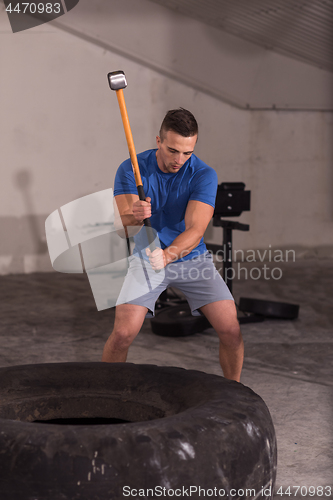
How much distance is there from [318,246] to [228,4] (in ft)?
10.9

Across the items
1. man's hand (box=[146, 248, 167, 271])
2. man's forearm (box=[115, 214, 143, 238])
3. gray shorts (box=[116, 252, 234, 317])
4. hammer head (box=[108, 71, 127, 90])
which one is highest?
hammer head (box=[108, 71, 127, 90])

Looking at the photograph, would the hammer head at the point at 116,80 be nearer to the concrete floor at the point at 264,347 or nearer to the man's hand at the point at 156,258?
the man's hand at the point at 156,258

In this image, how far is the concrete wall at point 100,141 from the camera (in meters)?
6.23

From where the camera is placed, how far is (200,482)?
4.04ft

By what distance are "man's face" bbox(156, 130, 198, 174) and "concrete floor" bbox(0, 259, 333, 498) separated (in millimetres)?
1235

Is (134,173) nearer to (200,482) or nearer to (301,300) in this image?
(200,482)

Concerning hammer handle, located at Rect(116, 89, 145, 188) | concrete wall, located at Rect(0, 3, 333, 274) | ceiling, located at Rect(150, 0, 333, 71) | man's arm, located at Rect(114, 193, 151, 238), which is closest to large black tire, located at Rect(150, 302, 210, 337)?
man's arm, located at Rect(114, 193, 151, 238)

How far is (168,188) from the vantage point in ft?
7.77

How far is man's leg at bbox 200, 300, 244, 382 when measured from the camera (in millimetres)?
2258

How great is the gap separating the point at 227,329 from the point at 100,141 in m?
4.68

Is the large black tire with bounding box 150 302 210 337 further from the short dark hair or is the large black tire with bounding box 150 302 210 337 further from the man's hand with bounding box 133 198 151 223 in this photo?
the short dark hair

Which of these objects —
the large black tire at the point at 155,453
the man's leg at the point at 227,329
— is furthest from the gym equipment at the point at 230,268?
the large black tire at the point at 155,453

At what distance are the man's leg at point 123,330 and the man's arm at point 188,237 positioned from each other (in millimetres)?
225

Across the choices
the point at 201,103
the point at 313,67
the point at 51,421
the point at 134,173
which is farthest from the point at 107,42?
the point at 51,421
